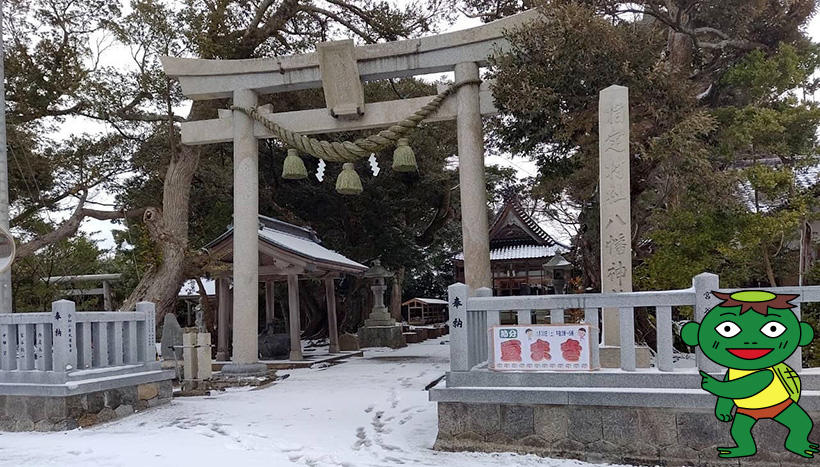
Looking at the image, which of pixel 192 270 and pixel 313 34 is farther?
pixel 313 34

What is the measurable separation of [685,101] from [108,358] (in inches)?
350

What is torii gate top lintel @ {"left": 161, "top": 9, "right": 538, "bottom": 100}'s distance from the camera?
36.4ft

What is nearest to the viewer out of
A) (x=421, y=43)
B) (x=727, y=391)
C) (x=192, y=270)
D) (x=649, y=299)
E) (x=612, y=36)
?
(x=727, y=391)

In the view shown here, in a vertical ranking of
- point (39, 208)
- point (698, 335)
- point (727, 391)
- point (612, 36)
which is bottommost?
point (727, 391)

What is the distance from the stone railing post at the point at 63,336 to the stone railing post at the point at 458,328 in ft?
14.5

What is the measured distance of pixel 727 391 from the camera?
17.7 ft

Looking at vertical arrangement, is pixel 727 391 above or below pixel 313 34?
below

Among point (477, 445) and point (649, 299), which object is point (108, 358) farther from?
point (649, 299)

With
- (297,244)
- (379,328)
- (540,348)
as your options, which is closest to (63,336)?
(540,348)

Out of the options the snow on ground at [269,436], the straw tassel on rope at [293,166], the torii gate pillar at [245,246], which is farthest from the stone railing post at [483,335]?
the straw tassel on rope at [293,166]

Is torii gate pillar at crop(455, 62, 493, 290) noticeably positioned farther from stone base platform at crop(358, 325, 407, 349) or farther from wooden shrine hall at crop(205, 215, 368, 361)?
stone base platform at crop(358, 325, 407, 349)

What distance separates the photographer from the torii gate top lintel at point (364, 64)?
11094 millimetres

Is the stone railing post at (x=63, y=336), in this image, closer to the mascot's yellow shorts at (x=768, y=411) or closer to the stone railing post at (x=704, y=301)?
the stone railing post at (x=704, y=301)

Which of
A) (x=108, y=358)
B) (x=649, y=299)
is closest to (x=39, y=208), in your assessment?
(x=108, y=358)
